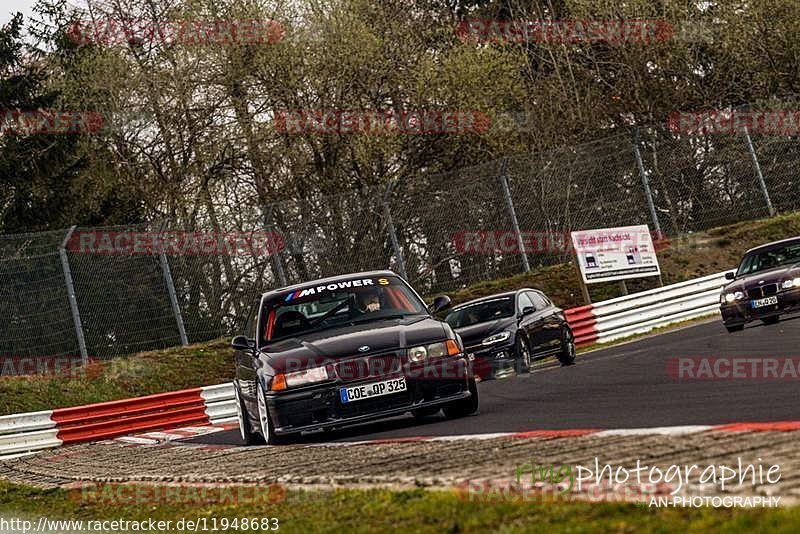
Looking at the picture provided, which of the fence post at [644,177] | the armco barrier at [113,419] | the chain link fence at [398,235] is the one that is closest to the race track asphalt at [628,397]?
the armco barrier at [113,419]

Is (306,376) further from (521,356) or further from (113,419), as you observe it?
(113,419)

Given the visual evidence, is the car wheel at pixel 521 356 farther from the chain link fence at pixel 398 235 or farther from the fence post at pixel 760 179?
the fence post at pixel 760 179

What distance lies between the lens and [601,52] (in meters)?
41.0

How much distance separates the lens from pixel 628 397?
12.1m

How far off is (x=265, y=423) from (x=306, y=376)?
2.75ft

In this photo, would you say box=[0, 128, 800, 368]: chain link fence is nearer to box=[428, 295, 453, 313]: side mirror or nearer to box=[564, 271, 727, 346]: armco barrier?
box=[564, 271, 727, 346]: armco barrier

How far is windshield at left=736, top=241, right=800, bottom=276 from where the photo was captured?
2050cm

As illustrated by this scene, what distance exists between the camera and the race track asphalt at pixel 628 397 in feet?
31.8

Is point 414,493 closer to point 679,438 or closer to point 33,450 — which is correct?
point 679,438

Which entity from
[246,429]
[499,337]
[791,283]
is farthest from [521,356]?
[246,429]

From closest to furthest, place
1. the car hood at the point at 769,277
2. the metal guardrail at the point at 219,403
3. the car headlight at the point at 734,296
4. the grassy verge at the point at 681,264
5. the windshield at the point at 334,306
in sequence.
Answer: the windshield at the point at 334,306 → the car hood at the point at 769,277 → the car headlight at the point at 734,296 → the metal guardrail at the point at 219,403 → the grassy verge at the point at 681,264

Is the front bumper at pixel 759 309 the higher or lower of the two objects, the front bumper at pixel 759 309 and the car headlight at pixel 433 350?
the lower

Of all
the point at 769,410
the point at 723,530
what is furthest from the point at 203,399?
the point at 723,530

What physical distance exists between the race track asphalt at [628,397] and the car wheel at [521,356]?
1.06ft
